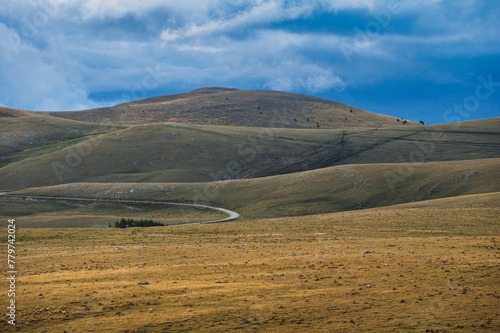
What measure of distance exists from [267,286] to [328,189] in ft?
233

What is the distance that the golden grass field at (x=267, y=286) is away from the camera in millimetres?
15359

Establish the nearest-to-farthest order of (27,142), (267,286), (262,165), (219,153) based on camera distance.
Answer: (267,286), (262,165), (219,153), (27,142)

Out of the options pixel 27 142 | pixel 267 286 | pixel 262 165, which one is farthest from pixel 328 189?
pixel 27 142

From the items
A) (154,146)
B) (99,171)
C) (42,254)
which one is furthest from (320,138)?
(42,254)

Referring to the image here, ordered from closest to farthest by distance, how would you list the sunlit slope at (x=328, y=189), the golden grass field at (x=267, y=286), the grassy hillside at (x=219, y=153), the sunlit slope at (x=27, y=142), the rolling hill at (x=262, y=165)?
the golden grass field at (x=267, y=286), the sunlit slope at (x=328, y=189), the rolling hill at (x=262, y=165), the grassy hillside at (x=219, y=153), the sunlit slope at (x=27, y=142)

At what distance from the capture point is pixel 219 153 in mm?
160375

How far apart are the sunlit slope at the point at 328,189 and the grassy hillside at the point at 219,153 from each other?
82.5 feet

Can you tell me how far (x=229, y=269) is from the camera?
Result: 23719mm

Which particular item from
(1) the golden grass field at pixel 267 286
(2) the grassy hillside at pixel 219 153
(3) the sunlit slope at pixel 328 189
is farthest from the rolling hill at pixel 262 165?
(1) the golden grass field at pixel 267 286

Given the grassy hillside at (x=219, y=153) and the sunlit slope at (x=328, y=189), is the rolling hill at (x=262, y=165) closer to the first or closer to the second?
the sunlit slope at (x=328, y=189)

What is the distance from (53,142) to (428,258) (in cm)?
18989

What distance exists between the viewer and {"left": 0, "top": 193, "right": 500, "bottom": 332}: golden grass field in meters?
15.4

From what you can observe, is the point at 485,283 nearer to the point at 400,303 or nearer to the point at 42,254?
the point at 400,303

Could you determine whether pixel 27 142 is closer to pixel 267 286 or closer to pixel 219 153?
pixel 219 153
